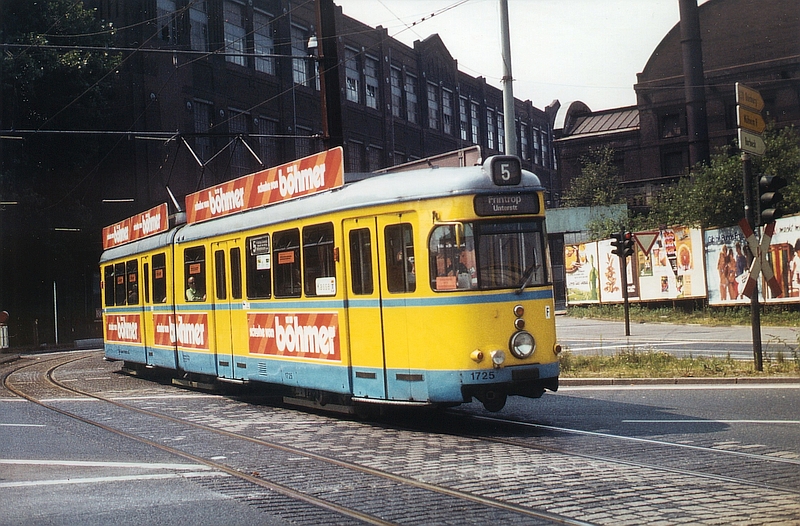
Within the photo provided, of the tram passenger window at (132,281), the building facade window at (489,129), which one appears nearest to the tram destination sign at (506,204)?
the tram passenger window at (132,281)

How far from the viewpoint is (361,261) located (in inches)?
444

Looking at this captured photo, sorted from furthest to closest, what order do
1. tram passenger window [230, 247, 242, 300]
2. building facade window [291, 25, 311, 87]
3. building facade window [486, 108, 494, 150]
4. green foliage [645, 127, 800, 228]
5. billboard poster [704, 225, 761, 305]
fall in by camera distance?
building facade window [486, 108, 494, 150], building facade window [291, 25, 311, 87], green foliage [645, 127, 800, 228], billboard poster [704, 225, 761, 305], tram passenger window [230, 247, 242, 300]

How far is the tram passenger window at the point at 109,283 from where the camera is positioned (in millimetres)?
22016

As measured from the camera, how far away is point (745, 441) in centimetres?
913

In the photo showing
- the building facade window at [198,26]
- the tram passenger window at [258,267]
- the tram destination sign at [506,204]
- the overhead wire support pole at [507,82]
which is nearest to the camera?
the tram destination sign at [506,204]

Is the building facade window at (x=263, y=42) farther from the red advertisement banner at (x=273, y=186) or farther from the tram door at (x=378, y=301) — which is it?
the tram door at (x=378, y=301)

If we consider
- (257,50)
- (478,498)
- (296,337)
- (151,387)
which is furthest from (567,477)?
(257,50)

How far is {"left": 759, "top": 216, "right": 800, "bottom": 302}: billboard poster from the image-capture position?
92.7ft

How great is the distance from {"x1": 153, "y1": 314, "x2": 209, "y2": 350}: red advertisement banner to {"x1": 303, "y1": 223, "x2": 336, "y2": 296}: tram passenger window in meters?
3.91

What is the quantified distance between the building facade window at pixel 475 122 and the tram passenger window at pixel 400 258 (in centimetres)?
5807

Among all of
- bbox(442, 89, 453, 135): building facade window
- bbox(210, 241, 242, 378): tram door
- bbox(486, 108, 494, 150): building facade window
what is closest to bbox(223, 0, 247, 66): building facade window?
bbox(442, 89, 453, 135): building facade window

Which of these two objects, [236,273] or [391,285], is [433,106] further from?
[391,285]

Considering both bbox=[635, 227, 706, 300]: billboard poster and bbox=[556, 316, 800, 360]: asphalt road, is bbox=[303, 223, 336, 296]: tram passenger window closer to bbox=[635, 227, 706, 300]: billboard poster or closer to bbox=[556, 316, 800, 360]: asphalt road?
bbox=[556, 316, 800, 360]: asphalt road

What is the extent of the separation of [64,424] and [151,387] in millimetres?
6104
